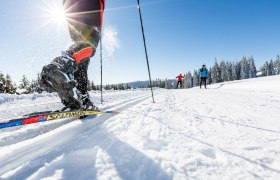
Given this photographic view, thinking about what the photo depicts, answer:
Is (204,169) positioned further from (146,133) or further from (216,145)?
(146,133)

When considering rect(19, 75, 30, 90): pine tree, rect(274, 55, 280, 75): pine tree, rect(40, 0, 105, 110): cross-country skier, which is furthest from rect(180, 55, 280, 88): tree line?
rect(40, 0, 105, 110): cross-country skier

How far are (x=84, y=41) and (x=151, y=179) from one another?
2263mm

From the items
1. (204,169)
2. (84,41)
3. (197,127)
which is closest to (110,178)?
(204,169)

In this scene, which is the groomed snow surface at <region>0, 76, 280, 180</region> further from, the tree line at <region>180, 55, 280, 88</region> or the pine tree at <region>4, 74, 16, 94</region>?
the tree line at <region>180, 55, 280, 88</region>

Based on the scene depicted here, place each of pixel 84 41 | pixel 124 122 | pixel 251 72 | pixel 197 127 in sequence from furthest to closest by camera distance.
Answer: pixel 251 72 < pixel 84 41 < pixel 124 122 < pixel 197 127

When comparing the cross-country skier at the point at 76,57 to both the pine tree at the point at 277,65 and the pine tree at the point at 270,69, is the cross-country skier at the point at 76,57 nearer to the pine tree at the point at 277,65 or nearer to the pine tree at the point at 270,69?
the pine tree at the point at 277,65

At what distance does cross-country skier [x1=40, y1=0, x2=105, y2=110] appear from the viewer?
2.32 metres

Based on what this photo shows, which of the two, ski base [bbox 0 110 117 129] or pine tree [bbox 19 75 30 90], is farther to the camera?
pine tree [bbox 19 75 30 90]

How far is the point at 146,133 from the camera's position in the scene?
1863 mm

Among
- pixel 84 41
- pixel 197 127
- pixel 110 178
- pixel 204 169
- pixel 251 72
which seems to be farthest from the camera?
pixel 251 72

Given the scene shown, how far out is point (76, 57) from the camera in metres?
2.62

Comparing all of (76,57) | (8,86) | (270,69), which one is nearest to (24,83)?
(8,86)

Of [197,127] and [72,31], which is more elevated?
[72,31]

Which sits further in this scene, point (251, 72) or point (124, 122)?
point (251, 72)
